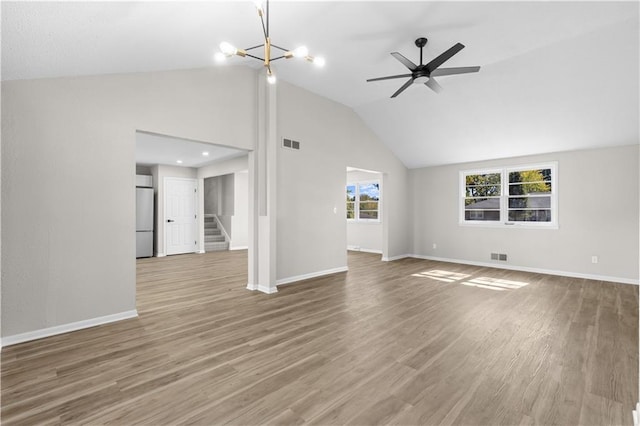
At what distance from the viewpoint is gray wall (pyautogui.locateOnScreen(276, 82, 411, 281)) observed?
194 inches

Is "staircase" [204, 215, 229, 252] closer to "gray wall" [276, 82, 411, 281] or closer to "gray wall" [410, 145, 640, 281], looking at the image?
"gray wall" [276, 82, 411, 281]

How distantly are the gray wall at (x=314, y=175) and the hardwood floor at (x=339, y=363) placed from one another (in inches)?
47.1

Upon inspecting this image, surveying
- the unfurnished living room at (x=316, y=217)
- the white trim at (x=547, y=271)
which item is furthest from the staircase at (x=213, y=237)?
the white trim at (x=547, y=271)

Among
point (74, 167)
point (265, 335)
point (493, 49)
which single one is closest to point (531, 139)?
point (493, 49)

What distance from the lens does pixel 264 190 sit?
4.59m

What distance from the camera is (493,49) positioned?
3855mm

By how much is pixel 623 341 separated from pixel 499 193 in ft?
14.3

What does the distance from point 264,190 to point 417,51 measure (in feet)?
9.57

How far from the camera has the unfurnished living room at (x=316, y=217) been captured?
2037 millimetres

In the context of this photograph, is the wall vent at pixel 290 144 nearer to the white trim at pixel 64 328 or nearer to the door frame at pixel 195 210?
the white trim at pixel 64 328

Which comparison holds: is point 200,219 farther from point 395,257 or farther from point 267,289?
point 395,257

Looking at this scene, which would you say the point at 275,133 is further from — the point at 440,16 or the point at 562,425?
the point at 562,425

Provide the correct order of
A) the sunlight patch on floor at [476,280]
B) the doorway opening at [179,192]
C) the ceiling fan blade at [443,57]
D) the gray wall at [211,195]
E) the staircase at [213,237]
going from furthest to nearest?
the gray wall at [211,195] → the staircase at [213,237] → the doorway opening at [179,192] → the sunlight patch on floor at [476,280] → the ceiling fan blade at [443,57]

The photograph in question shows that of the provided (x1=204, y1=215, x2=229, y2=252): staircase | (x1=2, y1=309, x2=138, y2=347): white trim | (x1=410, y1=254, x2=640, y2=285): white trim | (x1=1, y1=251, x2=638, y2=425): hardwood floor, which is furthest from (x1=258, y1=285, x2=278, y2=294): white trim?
(x1=204, y1=215, x2=229, y2=252): staircase
